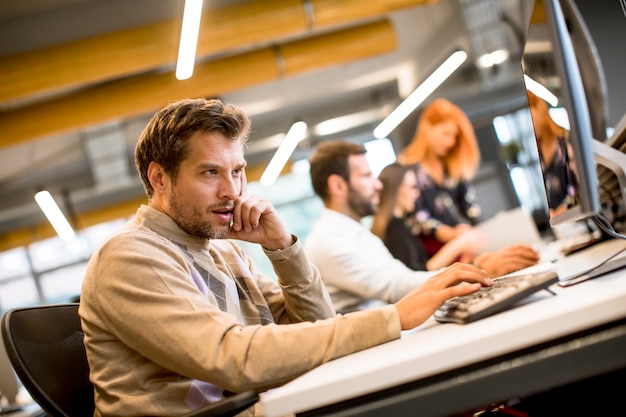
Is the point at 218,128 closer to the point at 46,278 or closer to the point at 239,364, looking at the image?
the point at 239,364

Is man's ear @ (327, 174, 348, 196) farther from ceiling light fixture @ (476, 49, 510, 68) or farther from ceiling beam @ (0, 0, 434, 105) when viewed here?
ceiling light fixture @ (476, 49, 510, 68)

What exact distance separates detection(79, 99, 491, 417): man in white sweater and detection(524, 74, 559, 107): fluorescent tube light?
356 mm

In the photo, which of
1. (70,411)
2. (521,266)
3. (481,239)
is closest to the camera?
(70,411)

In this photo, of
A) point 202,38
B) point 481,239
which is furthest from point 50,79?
point 481,239

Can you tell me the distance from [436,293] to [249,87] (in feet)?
24.6

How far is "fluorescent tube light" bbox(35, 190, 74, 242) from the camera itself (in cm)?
718

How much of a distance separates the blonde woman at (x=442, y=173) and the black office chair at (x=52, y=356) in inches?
172

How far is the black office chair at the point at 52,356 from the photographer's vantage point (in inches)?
50.1

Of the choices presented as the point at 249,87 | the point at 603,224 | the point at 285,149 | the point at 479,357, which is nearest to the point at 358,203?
the point at 603,224

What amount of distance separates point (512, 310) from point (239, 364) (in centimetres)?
44

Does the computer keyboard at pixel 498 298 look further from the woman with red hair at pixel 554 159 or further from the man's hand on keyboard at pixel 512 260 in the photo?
the man's hand on keyboard at pixel 512 260

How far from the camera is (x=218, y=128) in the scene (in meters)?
1.57

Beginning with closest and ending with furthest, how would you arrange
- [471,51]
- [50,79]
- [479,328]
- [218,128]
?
[479,328]
[218,128]
[50,79]
[471,51]

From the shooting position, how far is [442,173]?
7.32m
